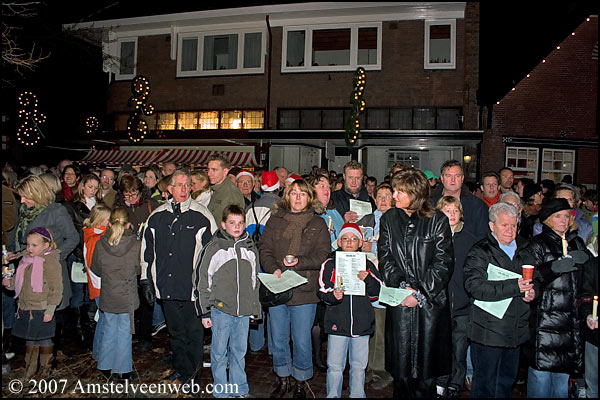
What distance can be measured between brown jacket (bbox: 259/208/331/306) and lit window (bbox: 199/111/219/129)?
56.4 feet

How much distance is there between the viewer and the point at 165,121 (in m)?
21.9

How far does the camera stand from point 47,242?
202 inches

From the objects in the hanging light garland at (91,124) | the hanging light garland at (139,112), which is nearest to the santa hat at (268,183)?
the hanging light garland at (139,112)

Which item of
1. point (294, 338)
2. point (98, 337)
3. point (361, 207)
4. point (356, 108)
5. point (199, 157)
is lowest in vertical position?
point (98, 337)

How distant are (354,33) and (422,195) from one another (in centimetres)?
1711

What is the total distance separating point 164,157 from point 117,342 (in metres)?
15.2

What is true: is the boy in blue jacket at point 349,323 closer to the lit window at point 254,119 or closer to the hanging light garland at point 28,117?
the hanging light garland at point 28,117

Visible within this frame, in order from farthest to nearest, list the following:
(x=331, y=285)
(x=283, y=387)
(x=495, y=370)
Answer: (x=283, y=387)
(x=331, y=285)
(x=495, y=370)

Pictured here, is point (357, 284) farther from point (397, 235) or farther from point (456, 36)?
point (456, 36)

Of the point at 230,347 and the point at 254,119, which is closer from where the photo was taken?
the point at 230,347

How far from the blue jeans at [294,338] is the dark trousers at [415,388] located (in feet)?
3.42

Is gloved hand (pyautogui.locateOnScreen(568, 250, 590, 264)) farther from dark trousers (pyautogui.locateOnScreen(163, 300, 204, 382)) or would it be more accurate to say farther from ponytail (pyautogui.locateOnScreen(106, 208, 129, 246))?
ponytail (pyautogui.locateOnScreen(106, 208, 129, 246))

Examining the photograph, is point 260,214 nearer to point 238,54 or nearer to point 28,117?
point 28,117

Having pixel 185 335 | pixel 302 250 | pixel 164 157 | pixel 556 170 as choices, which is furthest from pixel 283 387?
pixel 556 170
